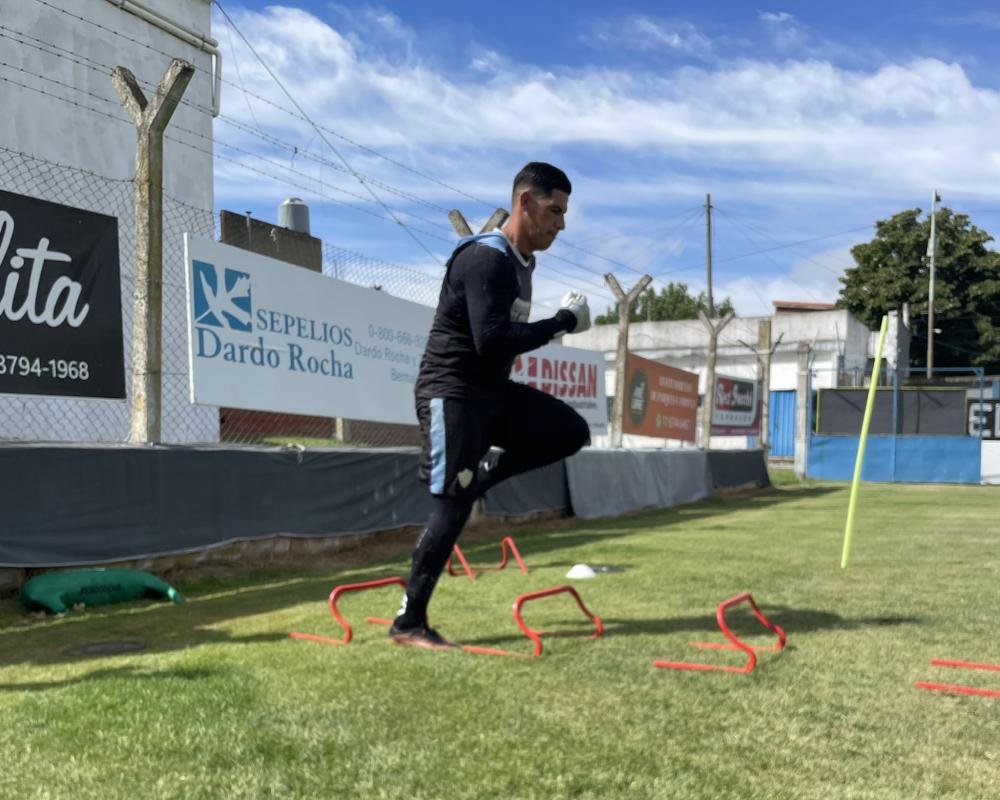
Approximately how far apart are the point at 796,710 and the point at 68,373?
4.77m

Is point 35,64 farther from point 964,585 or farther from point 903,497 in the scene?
point 903,497

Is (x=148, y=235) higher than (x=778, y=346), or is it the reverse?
(x=148, y=235)

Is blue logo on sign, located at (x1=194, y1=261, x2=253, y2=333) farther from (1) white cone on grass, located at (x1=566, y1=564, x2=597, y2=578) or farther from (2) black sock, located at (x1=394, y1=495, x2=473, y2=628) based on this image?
(2) black sock, located at (x1=394, y1=495, x2=473, y2=628)

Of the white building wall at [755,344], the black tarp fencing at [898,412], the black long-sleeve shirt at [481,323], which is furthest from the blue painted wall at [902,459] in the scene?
the black long-sleeve shirt at [481,323]

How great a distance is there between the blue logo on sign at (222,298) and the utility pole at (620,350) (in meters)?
7.36

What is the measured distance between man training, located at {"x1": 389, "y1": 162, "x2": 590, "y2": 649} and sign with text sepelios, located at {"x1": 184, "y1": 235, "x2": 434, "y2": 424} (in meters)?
3.40

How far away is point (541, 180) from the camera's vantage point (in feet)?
12.7

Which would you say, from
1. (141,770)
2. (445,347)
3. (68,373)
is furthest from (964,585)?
(68,373)

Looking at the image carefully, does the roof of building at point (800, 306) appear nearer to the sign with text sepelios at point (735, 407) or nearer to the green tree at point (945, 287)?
the green tree at point (945, 287)

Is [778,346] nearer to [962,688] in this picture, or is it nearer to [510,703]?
[962,688]

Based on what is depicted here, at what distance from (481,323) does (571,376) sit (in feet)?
32.1

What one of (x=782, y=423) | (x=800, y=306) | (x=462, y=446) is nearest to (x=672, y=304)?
(x=800, y=306)

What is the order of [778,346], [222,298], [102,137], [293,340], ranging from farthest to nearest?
[778,346] → [102,137] → [293,340] → [222,298]

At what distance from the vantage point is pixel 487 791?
2166mm
